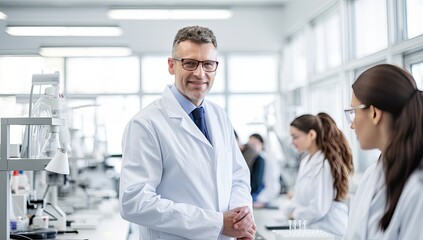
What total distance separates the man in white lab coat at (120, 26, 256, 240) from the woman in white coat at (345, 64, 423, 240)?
53 cm

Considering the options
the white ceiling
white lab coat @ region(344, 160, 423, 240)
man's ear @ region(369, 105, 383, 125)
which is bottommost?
white lab coat @ region(344, 160, 423, 240)

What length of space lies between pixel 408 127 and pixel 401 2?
3.34m

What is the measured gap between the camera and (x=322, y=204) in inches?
123

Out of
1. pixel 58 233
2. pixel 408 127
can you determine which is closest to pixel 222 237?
pixel 408 127

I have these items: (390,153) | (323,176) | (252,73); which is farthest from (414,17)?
(252,73)

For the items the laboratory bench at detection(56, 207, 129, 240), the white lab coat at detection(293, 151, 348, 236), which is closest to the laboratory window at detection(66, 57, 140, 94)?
the laboratory bench at detection(56, 207, 129, 240)

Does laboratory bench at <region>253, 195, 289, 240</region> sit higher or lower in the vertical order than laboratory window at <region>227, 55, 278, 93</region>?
lower

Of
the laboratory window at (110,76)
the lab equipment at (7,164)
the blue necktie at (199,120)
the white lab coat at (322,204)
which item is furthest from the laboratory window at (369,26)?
the laboratory window at (110,76)

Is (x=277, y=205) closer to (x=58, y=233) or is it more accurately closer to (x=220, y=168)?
(x=58, y=233)

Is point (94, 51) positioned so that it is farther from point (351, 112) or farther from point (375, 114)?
point (375, 114)

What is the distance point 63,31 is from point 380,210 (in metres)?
2.86

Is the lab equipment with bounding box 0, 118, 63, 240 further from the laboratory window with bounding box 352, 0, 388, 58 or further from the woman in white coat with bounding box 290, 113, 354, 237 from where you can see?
the laboratory window with bounding box 352, 0, 388, 58

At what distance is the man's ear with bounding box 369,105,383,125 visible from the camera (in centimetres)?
150

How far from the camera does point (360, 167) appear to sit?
5.59 meters
